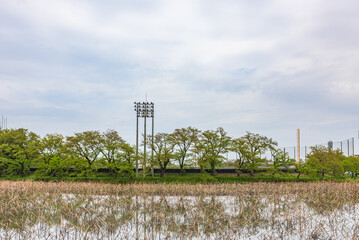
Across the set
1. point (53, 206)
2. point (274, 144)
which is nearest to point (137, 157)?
point (274, 144)

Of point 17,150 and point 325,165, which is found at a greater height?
point 17,150

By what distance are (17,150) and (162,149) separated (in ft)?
82.1

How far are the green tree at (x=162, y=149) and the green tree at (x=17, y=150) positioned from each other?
1939cm

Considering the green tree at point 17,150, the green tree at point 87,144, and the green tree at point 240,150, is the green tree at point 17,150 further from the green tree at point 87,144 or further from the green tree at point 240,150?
the green tree at point 240,150

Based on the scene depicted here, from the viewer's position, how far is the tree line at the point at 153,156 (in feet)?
144

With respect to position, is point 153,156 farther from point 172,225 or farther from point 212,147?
point 172,225

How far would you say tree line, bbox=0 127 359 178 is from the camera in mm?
43844

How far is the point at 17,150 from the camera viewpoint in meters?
49.5

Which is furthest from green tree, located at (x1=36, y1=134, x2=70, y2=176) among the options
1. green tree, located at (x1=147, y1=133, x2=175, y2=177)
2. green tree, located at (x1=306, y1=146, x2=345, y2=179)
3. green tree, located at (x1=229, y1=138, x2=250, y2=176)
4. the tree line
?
green tree, located at (x1=306, y1=146, x2=345, y2=179)

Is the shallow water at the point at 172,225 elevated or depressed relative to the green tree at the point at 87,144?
depressed

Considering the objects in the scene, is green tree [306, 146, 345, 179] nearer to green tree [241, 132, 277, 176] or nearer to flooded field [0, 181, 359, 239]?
green tree [241, 132, 277, 176]

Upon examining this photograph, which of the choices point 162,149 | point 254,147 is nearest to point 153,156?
point 162,149

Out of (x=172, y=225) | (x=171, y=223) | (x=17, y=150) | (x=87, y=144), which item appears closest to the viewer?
(x=172, y=225)

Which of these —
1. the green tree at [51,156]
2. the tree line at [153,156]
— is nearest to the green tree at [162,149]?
the tree line at [153,156]
